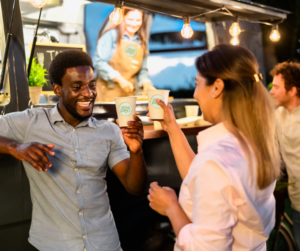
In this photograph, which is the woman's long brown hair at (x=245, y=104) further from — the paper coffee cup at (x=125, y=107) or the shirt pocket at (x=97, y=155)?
the shirt pocket at (x=97, y=155)

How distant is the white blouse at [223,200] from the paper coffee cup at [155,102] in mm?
688

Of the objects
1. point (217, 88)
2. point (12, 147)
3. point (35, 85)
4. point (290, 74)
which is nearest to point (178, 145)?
point (217, 88)

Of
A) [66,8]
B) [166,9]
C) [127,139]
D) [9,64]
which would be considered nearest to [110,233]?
[127,139]

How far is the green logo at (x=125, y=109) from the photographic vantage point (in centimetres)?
185

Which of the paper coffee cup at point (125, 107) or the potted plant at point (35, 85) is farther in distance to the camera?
the potted plant at point (35, 85)

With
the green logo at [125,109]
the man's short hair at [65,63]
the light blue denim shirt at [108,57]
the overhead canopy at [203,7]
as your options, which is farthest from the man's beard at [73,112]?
the light blue denim shirt at [108,57]

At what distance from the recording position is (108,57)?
196 inches

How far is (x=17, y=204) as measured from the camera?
2.19m

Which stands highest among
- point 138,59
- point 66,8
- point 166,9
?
point 66,8

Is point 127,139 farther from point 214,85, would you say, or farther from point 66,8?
point 66,8

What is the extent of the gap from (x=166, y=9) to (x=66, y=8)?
5.50 ft

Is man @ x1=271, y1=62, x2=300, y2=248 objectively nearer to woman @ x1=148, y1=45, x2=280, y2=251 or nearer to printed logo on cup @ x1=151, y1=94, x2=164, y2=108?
printed logo on cup @ x1=151, y1=94, x2=164, y2=108

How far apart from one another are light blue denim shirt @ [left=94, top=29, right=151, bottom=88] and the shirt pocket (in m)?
2.79

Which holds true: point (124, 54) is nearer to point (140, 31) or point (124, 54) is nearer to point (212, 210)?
point (140, 31)
